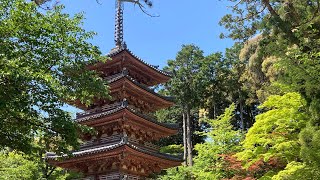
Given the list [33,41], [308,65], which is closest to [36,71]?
[33,41]

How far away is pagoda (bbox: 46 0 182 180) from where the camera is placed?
14.9 metres

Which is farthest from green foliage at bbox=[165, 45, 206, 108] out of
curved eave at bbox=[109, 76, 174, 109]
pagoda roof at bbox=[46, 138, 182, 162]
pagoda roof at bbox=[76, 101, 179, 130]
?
pagoda roof at bbox=[46, 138, 182, 162]

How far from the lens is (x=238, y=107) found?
119 ft

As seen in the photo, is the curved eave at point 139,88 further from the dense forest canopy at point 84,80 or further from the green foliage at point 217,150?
the dense forest canopy at point 84,80

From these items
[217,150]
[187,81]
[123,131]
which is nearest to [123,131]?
[123,131]

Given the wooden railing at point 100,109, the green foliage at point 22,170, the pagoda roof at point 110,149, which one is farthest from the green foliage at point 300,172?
the green foliage at point 22,170

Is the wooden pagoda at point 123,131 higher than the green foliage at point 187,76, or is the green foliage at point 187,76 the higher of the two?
the green foliage at point 187,76

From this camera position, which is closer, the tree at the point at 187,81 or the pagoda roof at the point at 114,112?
the pagoda roof at the point at 114,112

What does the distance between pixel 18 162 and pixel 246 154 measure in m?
12.9

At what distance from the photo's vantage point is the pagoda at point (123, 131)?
49.0 ft

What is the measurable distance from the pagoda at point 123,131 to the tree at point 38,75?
583 centimetres

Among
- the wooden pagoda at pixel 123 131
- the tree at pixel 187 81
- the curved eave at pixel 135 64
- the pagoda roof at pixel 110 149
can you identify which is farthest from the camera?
the tree at pixel 187 81

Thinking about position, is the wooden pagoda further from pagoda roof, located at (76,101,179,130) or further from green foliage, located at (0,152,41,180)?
green foliage, located at (0,152,41,180)

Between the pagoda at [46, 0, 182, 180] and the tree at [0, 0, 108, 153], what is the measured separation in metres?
5.83
